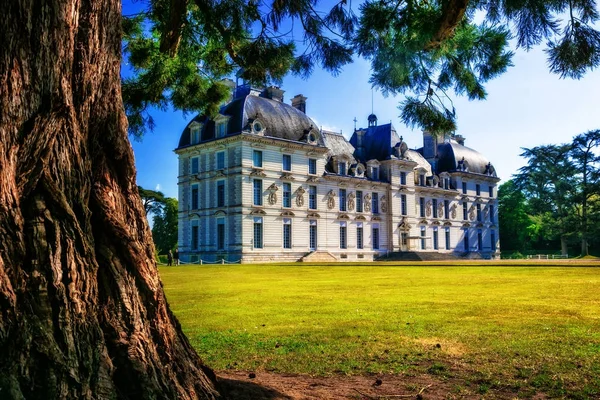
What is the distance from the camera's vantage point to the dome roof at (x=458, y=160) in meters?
56.1

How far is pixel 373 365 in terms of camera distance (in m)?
→ 4.46

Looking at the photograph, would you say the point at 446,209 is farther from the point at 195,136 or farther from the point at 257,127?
the point at 195,136

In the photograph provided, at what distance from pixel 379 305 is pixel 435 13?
5026 mm

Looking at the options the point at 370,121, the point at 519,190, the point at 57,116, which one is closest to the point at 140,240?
the point at 57,116

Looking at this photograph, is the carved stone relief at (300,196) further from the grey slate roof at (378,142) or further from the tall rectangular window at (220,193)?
the grey slate roof at (378,142)

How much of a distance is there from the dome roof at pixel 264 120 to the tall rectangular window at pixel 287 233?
19.6 ft

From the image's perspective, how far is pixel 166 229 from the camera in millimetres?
51469

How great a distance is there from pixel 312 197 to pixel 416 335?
118ft

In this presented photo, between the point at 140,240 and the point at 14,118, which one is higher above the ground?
the point at 14,118

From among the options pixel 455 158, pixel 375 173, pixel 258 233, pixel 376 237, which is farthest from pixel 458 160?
pixel 258 233

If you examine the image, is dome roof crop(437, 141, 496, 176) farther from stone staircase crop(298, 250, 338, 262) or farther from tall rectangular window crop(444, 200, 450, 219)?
stone staircase crop(298, 250, 338, 262)

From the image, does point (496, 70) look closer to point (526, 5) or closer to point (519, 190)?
point (526, 5)

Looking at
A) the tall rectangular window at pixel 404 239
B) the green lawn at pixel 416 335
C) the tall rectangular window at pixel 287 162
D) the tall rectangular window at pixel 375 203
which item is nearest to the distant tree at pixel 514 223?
the tall rectangular window at pixel 404 239

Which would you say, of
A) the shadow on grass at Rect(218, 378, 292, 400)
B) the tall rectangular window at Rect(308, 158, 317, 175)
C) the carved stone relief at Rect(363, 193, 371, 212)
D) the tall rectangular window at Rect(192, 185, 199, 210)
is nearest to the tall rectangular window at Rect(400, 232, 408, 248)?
the carved stone relief at Rect(363, 193, 371, 212)
